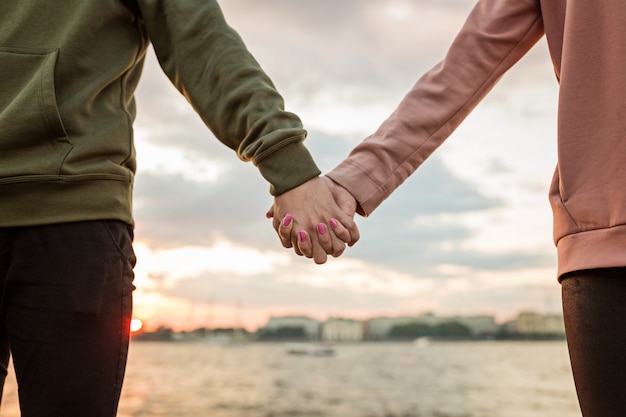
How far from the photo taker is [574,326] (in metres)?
1.73

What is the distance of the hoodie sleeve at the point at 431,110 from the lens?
7.89ft

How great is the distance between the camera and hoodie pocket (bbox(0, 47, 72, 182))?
185 cm

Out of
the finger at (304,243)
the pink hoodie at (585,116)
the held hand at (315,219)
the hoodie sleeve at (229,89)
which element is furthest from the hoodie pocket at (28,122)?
the pink hoodie at (585,116)

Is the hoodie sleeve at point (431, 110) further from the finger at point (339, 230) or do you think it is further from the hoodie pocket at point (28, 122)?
the hoodie pocket at point (28, 122)

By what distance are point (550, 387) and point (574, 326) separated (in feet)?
225

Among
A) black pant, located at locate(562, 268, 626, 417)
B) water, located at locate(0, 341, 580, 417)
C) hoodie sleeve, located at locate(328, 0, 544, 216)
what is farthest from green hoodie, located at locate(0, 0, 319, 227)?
water, located at locate(0, 341, 580, 417)

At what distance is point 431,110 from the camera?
250 centimetres

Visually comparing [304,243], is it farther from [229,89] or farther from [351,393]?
[351,393]

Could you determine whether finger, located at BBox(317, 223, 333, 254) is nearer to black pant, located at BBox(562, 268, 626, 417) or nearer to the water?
black pant, located at BBox(562, 268, 626, 417)

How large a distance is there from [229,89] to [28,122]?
0.59 m

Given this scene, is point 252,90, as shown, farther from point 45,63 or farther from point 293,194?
point 45,63

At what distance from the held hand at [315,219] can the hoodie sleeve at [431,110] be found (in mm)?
Result: 112

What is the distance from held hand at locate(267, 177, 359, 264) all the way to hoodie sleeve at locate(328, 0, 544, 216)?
11cm

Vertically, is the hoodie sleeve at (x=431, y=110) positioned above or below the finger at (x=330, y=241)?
above
